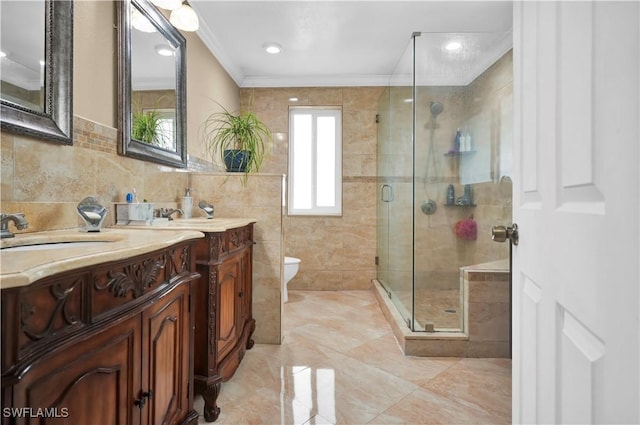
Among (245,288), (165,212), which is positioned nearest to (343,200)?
(245,288)

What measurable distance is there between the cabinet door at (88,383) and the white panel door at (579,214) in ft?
2.97

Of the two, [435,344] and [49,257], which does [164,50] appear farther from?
[435,344]

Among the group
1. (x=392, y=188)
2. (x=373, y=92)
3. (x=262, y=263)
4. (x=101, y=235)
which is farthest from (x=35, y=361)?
(x=373, y=92)

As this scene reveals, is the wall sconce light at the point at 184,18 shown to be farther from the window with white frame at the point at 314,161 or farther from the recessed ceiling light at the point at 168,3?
the window with white frame at the point at 314,161

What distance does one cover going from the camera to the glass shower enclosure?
2617 millimetres

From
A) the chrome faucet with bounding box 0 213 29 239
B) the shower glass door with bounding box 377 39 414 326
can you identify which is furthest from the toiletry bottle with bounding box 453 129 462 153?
the chrome faucet with bounding box 0 213 29 239

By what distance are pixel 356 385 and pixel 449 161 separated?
1.90 m

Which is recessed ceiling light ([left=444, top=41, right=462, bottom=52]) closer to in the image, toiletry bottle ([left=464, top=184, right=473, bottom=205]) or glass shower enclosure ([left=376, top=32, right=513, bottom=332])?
glass shower enclosure ([left=376, top=32, right=513, bottom=332])

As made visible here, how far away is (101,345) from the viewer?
0.77 meters

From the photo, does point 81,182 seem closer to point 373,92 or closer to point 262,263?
point 262,263

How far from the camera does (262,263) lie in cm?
240

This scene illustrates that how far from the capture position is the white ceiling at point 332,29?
2516 millimetres

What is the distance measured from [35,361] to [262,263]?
71.7 inches

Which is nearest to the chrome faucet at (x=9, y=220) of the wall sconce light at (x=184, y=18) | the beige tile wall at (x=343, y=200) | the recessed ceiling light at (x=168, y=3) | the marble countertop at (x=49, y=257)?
the marble countertop at (x=49, y=257)
